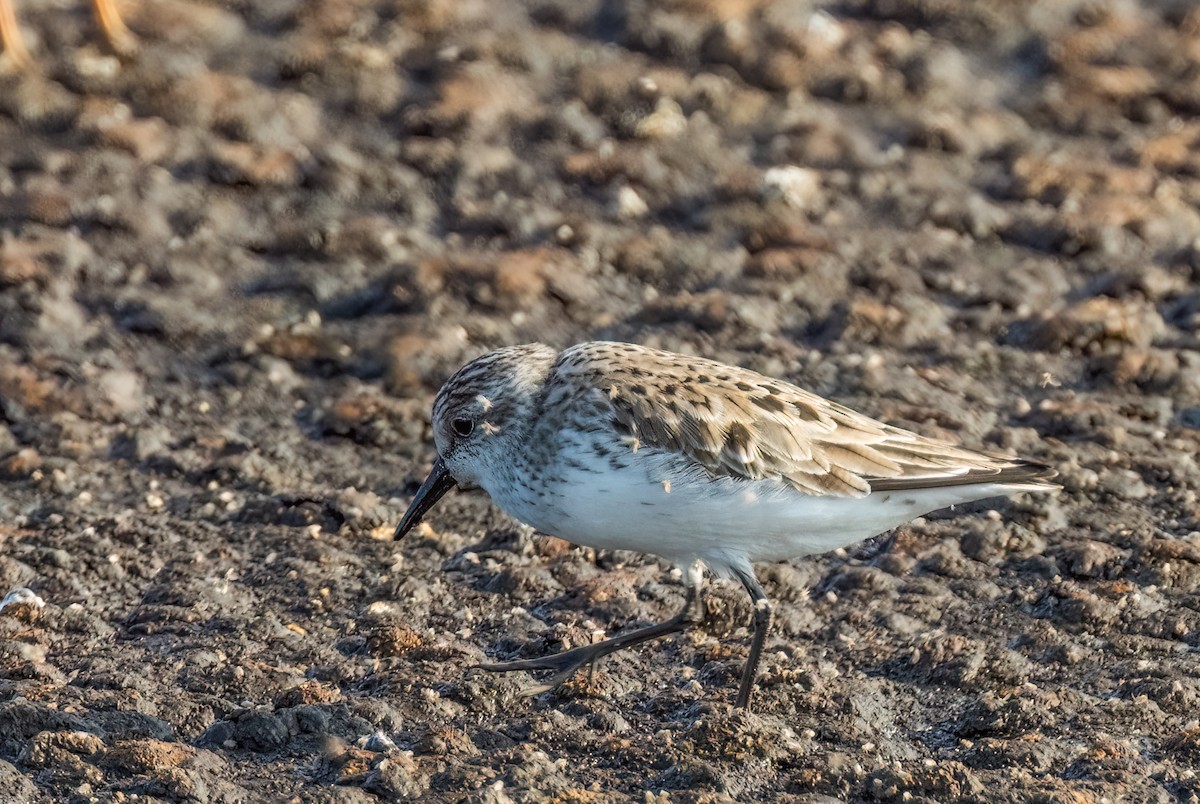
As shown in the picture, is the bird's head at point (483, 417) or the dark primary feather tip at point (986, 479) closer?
the dark primary feather tip at point (986, 479)

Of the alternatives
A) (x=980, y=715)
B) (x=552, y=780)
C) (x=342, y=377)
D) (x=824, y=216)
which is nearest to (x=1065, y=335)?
(x=824, y=216)

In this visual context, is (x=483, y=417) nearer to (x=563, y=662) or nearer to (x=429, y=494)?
(x=429, y=494)

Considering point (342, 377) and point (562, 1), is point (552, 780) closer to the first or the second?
point (342, 377)

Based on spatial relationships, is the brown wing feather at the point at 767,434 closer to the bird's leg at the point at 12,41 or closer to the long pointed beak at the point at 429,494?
the long pointed beak at the point at 429,494

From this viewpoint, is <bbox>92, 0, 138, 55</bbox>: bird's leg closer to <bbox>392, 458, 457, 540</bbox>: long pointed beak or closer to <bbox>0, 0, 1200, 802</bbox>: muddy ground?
<bbox>0, 0, 1200, 802</bbox>: muddy ground

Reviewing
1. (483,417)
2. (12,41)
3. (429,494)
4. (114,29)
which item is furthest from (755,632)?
(12,41)

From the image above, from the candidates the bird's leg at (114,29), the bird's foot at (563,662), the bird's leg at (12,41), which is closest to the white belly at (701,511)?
the bird's foot at (563,662)
